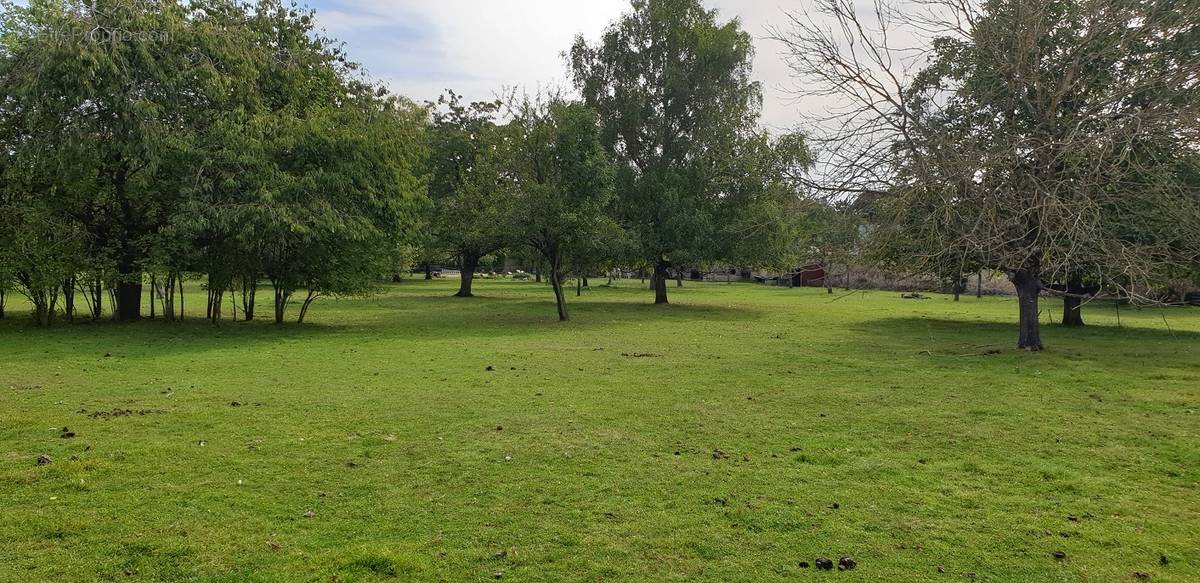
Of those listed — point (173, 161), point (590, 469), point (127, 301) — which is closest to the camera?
point (590, 469)

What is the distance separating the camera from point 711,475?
630cm

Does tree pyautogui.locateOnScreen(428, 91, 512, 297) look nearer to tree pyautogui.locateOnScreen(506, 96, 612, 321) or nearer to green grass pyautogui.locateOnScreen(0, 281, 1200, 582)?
tree pyautogui.locateOnScreen(506, 96, 612, 321)

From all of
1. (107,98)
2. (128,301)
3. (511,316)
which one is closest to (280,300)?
(128,301)

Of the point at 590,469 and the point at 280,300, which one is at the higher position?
the point at 280,300

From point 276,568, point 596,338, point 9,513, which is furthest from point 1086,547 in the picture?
point 596,338

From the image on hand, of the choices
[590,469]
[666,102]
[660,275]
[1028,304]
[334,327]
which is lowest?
[590,469]

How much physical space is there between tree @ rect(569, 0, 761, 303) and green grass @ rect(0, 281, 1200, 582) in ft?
58.0

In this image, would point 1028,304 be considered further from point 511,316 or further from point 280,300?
point 280,300

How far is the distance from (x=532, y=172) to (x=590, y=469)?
1792 centimetres

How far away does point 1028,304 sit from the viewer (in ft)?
52.9

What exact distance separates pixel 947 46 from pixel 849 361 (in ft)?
22.7

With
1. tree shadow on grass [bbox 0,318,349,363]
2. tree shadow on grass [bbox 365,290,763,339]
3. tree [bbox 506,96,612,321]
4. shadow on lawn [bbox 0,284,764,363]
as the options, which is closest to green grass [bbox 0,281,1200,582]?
tree shadow on grass [bbox 0,318,349,363]

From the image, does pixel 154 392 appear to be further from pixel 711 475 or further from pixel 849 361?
pixel 849 361

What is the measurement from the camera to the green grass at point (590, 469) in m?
4.55
